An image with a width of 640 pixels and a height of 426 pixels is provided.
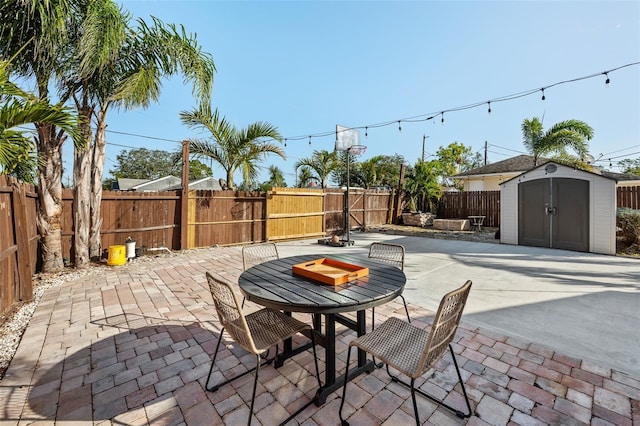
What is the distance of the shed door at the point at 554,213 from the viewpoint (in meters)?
6.57

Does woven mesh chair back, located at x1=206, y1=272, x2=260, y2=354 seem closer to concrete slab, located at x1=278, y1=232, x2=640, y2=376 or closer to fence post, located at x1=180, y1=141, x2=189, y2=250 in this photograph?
concrete slab, located at x1=278, y1=232, x2=640, y2=376

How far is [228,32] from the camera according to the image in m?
7.65

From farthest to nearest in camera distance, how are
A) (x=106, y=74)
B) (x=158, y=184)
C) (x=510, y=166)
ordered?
(x=158, y=184), (x=510, y=166), (x=106, y=74)

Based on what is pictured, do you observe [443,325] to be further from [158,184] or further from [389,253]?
[158,184]

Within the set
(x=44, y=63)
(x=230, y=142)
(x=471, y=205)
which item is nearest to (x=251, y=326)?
(x=44, y=63)

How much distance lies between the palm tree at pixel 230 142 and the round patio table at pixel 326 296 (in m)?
5.59

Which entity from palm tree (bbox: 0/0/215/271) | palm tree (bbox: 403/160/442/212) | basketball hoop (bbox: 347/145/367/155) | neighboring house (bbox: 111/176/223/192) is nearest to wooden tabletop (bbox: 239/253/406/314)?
palm tree (bbox: 0/0/215/271)

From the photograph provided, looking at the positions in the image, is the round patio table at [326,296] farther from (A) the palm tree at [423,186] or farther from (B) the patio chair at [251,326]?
(A) the palm tree at [423,186]

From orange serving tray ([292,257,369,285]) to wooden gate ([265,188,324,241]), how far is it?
5982 mm

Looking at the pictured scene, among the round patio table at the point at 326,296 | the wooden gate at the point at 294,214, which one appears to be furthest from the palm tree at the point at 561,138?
the round patio table at the point at 326,296

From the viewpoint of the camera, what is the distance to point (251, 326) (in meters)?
1.92

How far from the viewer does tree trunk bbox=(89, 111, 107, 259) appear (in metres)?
5.09

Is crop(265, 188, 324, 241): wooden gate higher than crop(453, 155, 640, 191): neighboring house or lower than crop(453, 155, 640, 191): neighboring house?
lower

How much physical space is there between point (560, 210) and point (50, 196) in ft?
35.4
